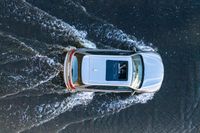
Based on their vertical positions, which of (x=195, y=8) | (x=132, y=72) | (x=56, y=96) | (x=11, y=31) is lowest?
(x=56, y=96)

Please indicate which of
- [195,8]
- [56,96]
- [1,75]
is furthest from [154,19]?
[1,75]

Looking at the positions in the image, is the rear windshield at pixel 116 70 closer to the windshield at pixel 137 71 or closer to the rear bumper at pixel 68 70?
the windshield at pixel 137 71

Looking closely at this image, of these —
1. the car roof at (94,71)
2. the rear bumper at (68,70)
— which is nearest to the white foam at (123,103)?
the car roof at (94,71)

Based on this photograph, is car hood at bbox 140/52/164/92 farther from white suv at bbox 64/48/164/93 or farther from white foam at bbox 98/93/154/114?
white foam at bbox 98/93/154/114

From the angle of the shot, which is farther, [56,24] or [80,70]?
[56,24]

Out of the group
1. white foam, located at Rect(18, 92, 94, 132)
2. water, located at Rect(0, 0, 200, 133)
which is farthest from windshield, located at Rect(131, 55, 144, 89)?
white foam, located at Rect(18, 92, 94, 132)

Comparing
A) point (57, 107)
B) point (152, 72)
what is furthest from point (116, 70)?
point (57, 107)

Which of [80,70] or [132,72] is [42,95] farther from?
[132,72]
